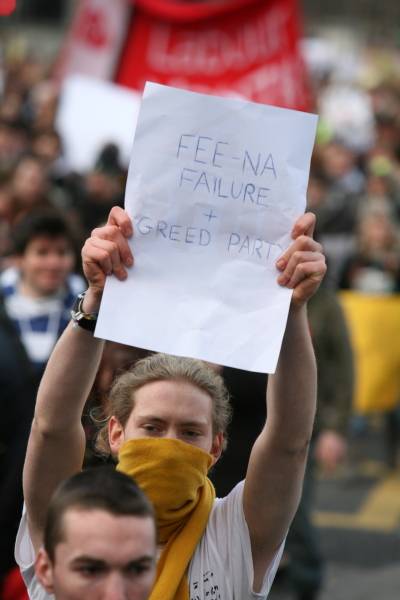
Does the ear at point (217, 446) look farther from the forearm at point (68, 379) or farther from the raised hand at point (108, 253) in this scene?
the raised hand at point (108, 253)

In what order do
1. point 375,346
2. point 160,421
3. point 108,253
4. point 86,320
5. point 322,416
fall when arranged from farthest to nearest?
point 375,346 → point 322,416 → point 160,421 → point 86,320 → point 108,253

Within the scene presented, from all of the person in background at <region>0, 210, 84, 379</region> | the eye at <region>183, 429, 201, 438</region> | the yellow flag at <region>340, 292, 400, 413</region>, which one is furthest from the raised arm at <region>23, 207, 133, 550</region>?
the yellow flag at <region>340, 292, 400, 413</region>

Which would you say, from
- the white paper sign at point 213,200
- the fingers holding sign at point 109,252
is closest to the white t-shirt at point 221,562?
the white paper sign at point 213,200

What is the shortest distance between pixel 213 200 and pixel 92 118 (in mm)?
10226

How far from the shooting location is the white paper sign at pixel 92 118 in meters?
12.8

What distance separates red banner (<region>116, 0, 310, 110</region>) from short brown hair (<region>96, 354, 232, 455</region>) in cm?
690

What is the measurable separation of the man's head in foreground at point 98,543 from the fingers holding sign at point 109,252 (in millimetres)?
454

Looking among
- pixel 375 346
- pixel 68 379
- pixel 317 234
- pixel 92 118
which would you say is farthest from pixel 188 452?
pixel 92 118

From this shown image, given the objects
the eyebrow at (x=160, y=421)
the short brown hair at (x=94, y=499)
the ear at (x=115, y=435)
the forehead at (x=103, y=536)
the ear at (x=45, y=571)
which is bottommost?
the ear at (x=45, y=571)

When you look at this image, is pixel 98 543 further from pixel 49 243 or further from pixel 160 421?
pixel 49 243

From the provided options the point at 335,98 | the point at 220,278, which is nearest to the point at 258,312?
the point at 220,278

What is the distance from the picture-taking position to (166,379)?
128 inches

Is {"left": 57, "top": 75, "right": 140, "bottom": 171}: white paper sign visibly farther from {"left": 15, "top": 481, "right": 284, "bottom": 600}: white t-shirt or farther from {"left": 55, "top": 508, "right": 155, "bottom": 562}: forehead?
{"left": 55, "top": 508, "right": 155, "bottom": 562}: forehead

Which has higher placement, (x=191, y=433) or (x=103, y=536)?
(x=191, y=433)
